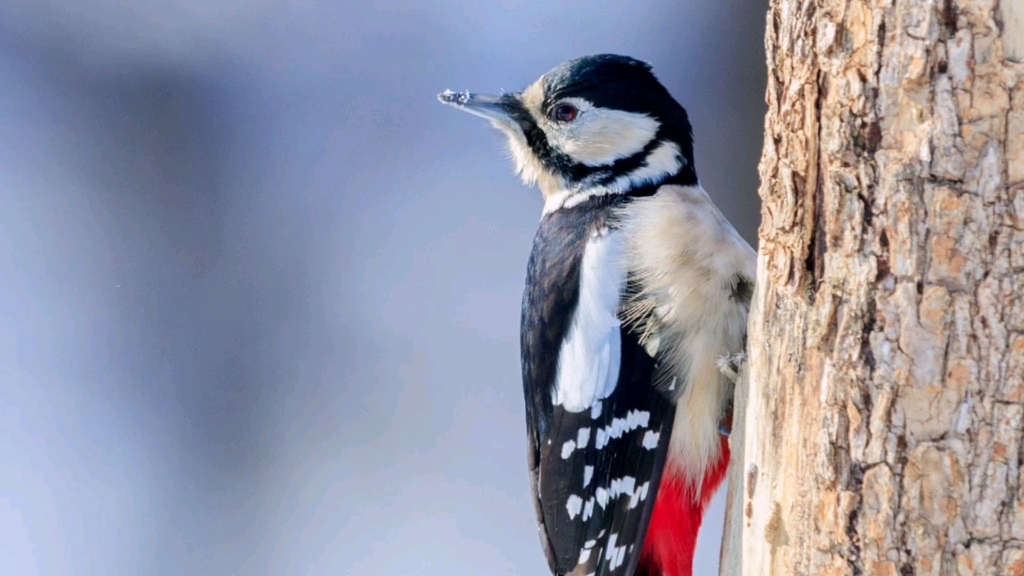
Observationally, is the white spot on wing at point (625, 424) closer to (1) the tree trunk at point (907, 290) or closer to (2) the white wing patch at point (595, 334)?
(2) the white wing patch at point (595, 334)

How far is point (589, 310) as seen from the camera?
230 centimetres

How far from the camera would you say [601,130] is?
2.67 m

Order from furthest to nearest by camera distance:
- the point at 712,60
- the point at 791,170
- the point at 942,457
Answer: the point at 712,60, the point at 791,170, the point at 942,457

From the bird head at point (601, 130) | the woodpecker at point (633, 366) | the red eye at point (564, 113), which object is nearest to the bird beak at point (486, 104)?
the bird head at point (601, 130)

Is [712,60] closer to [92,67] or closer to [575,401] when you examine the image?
[575,401]

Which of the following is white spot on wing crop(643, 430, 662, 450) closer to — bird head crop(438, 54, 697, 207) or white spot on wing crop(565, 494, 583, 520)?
white spot on wing crop(565, 494, 583, 520)

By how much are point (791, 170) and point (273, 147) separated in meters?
4.18

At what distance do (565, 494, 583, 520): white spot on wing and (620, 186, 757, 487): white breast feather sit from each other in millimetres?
206

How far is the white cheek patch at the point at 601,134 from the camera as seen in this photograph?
2615 millimetres

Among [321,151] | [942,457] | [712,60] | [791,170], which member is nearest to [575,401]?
[791,170]

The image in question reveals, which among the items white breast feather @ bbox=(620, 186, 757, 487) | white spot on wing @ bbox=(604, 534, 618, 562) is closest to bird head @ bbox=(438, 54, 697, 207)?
white breast feather @ bbox=(620, 186, 757, 487)

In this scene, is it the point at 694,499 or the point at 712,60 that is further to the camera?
the point at 712,60

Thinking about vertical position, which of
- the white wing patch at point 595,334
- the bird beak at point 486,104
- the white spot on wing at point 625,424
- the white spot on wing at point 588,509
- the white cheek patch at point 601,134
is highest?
the bird beak at point 486,104

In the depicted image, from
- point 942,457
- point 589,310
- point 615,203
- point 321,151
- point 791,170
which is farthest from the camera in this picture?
point 321,151
